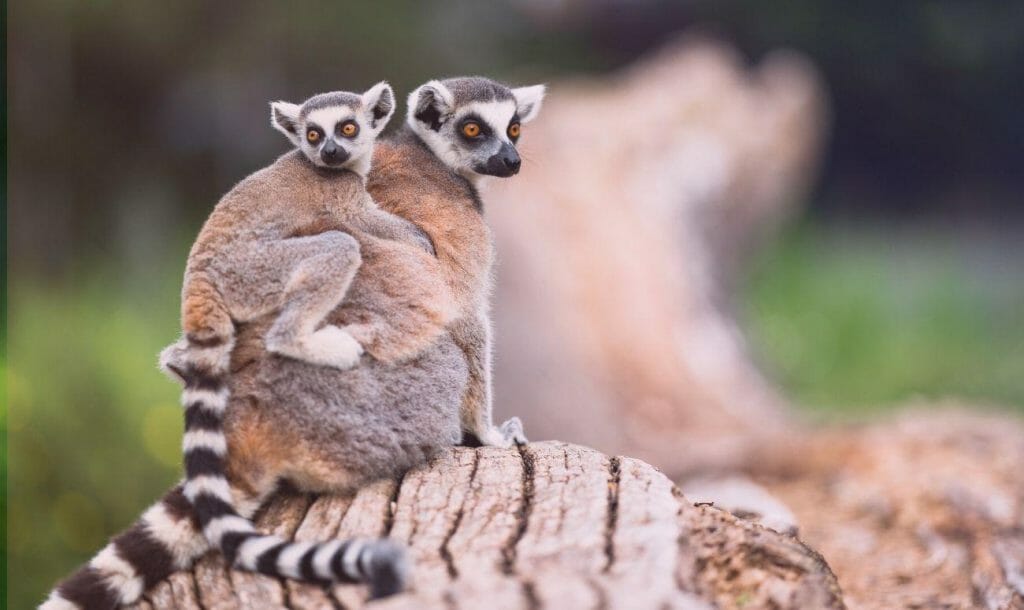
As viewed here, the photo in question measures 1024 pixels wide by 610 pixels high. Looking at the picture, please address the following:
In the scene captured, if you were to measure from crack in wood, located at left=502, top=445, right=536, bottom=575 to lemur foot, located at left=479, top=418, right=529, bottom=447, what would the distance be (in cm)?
9

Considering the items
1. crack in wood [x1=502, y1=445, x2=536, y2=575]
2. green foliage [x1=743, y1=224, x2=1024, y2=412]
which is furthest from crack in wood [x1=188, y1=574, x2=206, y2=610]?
green foliage [x1=743, y1=224, x2=1024, y2=412]

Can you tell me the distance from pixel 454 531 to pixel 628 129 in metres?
7.89

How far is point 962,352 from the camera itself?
12.6 m

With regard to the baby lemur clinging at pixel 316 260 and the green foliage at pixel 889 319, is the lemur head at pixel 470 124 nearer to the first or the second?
the baby lemur clinging at pixel 316 260

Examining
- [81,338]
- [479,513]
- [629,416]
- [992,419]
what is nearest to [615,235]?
[629,416]

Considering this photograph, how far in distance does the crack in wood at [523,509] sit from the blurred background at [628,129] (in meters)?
6.22

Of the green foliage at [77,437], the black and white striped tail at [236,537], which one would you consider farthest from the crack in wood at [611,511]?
the green foliage at [77,437]

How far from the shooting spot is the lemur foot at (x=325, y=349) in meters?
3.29

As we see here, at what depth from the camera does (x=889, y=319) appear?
12820 millimetres

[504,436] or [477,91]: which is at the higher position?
Result: [477,91]

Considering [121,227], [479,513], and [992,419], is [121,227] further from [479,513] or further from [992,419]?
[479,513]

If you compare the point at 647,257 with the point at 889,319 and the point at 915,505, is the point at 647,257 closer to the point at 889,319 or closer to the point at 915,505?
the point at 915,505

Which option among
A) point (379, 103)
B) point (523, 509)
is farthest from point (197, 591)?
point (379, 103)

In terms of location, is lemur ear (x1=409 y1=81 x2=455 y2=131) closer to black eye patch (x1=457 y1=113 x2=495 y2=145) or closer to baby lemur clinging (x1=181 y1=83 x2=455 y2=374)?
black eye patch (x1=457 y1=113 x2=495 y2=145)
